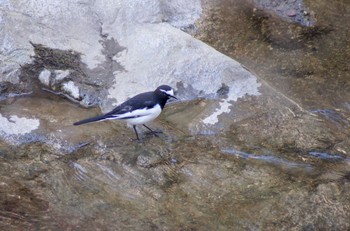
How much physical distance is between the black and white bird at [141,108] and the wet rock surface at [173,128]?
0.90ft

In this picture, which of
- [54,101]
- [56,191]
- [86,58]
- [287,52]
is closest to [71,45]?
[86,58]

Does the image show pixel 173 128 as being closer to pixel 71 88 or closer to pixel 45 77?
pixel 71 88

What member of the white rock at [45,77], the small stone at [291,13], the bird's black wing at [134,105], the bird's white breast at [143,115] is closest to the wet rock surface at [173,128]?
the white rock at [45,77]

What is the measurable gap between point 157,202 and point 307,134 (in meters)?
2.08

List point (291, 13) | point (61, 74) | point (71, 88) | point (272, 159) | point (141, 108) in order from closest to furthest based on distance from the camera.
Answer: point (272, 159)
point (141, 108)
point (71, 88)
point (61, 74)
point (291, 13)

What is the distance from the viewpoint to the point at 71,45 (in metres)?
7.57

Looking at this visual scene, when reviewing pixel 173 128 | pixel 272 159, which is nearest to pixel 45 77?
pixel 173 128

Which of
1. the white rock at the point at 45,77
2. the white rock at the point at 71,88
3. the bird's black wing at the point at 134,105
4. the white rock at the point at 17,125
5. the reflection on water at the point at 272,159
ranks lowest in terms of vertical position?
the reflection on water at the point at 272,159

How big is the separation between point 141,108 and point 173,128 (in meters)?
0.59

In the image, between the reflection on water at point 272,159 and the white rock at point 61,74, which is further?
the white rock at point 61,74

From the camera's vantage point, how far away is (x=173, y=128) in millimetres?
6809

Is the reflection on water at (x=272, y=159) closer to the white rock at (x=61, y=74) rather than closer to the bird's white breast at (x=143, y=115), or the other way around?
the bird's white breast at (x=143, y=115)

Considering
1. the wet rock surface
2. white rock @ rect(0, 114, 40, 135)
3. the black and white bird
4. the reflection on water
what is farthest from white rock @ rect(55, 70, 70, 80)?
the reflection on water

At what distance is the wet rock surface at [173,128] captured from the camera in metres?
5.51
